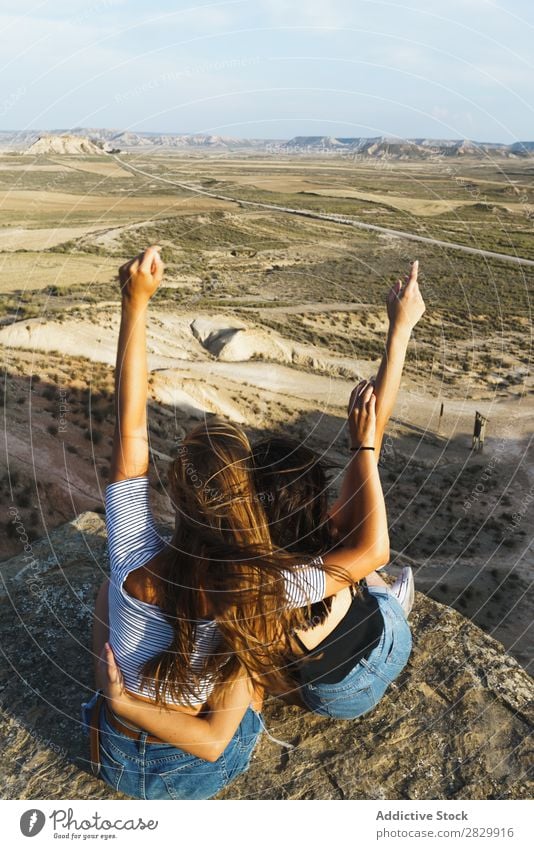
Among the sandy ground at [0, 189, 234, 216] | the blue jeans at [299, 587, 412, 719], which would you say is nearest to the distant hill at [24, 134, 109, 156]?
the sandy ground at [0, 189, 234, 216]

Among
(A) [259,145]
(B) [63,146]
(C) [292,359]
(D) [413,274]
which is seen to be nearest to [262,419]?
(C) [292,359]

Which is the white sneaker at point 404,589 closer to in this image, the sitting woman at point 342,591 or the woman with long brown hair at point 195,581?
the sitting woman at point 342,591

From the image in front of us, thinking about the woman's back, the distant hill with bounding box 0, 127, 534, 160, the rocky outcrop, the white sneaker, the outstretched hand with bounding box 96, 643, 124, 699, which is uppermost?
the distant hill with bounding box 0, 127, 534, 160

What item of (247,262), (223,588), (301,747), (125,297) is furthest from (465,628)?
(247,262)

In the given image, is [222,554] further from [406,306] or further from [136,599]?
[406,306]

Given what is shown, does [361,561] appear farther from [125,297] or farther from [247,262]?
[247,262]

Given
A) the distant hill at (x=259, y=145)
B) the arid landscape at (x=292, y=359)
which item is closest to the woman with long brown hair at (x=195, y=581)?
the arid landscape at (x=292, y=359)

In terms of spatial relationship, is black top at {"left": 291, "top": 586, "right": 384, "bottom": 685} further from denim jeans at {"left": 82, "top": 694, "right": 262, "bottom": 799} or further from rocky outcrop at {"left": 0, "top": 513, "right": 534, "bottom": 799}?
rocky outcrop at {"left": 0, "top": 513, "right": 534, "bottom": 799}
